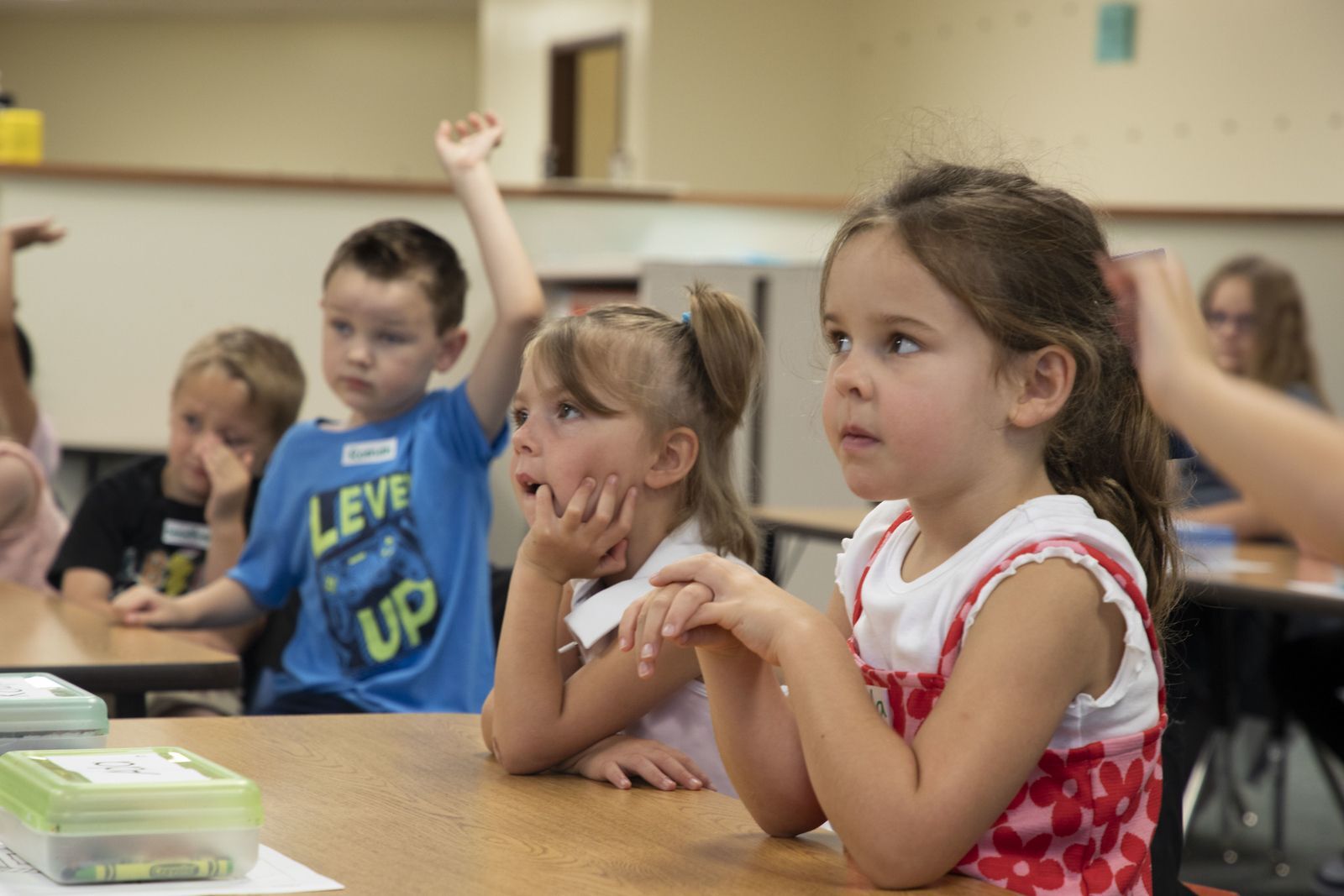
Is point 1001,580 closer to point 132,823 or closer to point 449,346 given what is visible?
point 132,823

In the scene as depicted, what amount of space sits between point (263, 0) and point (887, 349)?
1186 cm

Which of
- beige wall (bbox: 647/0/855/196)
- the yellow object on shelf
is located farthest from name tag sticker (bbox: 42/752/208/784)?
beige wall (bbox: 647/0/855/196)

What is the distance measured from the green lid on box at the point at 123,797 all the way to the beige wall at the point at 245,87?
11458 mm

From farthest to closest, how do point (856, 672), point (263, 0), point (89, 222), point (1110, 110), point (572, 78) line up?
1. point (263, 0)
2. point (572, 78)
3. point (1110, 110)
4. point (89, 222)
5. point (856, 672)

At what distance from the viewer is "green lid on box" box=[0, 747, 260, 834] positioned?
90 cm

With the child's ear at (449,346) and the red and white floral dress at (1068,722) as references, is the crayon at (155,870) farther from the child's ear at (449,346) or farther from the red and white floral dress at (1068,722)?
the child's ear at (449,346)

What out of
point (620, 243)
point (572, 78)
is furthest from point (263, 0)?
point (620, 243)

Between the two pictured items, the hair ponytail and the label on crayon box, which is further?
the hair ponytail

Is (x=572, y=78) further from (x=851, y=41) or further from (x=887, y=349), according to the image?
(x=887, y=349)

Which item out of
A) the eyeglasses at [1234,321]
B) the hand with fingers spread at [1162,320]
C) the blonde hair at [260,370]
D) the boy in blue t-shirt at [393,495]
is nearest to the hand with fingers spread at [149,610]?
the boy in blue t-shirt at [393,495]

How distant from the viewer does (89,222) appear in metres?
4.14

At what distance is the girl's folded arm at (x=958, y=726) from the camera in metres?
1.00

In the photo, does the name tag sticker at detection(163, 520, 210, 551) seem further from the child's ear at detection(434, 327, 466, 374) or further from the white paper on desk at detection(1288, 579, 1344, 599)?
the white paper on desk at detection(1288, 579, 1344, 599)

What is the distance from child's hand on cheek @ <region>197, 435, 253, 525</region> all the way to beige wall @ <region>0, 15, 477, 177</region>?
31.4 ft
